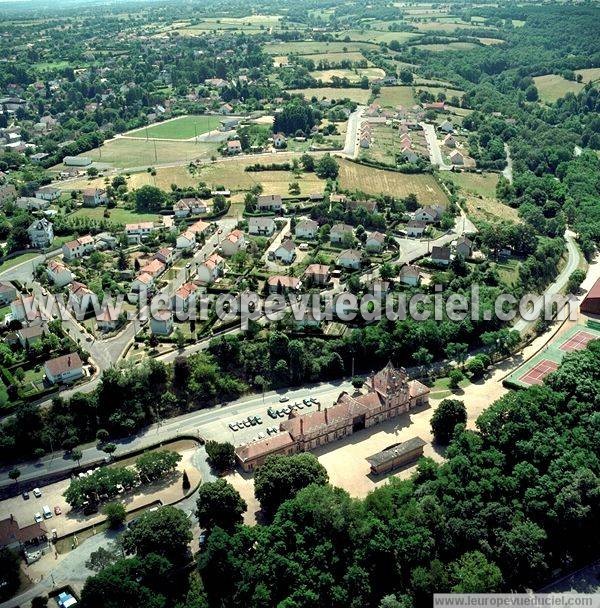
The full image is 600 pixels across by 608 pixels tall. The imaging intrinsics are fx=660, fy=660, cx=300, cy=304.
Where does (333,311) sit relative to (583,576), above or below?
above

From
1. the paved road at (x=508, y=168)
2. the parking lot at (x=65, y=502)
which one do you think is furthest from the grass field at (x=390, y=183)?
the parking lot at (x=65, y=502)

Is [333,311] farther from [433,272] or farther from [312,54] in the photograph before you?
[312,54]

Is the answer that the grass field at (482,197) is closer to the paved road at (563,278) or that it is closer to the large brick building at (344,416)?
the paved road at (563,278)

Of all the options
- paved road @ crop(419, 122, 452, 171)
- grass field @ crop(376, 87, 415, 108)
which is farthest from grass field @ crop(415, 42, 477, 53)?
paved road @ crop(419, 122, 452, 171)

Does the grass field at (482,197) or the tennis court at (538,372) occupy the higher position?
the grass field at (482,197)

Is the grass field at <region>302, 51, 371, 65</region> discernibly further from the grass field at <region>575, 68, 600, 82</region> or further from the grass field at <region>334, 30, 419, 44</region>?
the grass field at <region>575, 68, 600, 82</region>

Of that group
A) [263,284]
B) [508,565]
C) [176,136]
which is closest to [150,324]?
[263,284]
